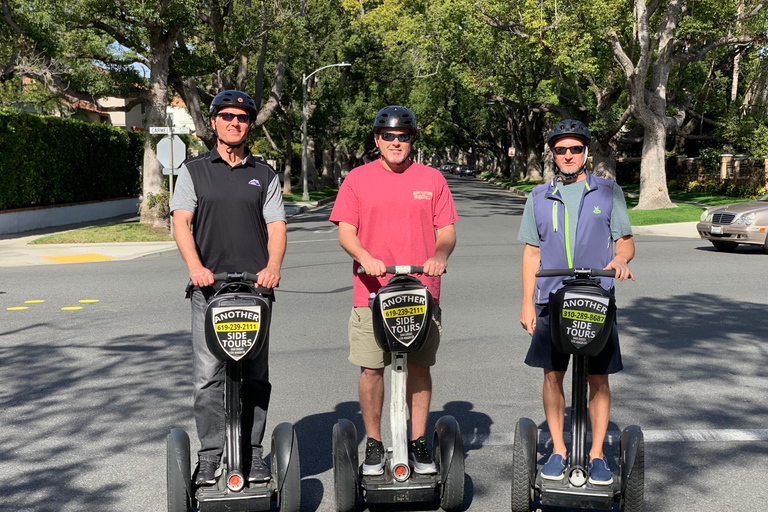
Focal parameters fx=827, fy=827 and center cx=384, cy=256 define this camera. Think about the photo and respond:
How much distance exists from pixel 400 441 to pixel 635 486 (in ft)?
3.68

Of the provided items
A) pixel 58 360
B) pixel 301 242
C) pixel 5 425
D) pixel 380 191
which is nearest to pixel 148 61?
pixel 301 242

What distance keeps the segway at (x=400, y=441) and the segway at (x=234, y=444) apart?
0.27 meters

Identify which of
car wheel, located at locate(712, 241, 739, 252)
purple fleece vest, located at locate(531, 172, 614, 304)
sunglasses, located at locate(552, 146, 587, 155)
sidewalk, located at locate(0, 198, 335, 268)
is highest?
sunglasses, located at locate(552, 146, 587, 155)

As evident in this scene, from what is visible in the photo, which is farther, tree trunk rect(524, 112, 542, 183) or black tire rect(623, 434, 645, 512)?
tree trunk rect(524, 112, 542, 183)

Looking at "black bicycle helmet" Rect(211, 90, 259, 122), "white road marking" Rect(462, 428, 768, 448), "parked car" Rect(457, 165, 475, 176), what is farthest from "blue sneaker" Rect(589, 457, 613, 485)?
"parked car" Rect(457, 165, 475, 176)

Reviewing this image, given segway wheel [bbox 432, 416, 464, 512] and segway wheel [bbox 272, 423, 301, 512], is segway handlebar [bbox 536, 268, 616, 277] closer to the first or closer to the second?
segway wheel [bbox 432, 416, 464, 512]

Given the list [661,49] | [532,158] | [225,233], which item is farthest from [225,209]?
[532,158]

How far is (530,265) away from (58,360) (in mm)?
5120

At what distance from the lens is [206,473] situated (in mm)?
3926

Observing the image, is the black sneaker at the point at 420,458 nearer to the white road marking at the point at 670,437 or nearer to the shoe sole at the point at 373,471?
the shoe sole at the point at 373,471

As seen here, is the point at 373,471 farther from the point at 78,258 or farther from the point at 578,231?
the point at 78,258

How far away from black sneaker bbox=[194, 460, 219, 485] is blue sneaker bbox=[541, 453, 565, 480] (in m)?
1.57

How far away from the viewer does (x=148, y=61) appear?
2259 centimetres

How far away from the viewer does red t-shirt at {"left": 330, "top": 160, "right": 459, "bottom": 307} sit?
423cm
